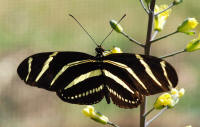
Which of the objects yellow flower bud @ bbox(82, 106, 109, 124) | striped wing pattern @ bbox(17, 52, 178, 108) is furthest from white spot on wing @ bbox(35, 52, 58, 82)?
yellow flower bud @ bbox(82, 106, 109, 124)

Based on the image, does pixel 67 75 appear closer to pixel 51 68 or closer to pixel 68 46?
pixel 51 68

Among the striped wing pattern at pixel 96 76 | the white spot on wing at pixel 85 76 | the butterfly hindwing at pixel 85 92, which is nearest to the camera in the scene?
the striped wing pattern at pixel 96 76

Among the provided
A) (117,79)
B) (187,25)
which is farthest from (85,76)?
(187,25)

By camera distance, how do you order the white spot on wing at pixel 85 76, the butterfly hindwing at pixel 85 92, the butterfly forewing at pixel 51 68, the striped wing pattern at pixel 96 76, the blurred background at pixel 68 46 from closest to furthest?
the striped wing pattern at pixel 96 76, the butterfly forewing at pixel 51 68, the butterfly hindwing at pixel 85 92, the white spot on wing at pixel 85 76, the blurred background at pixel 68 46

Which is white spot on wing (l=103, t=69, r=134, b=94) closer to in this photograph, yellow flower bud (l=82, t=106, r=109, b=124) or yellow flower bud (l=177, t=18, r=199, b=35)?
yellow flower bud (l=82, t=106, r=109, b=124)

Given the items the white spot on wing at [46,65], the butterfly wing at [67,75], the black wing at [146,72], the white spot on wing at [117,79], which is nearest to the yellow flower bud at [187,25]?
the black wing at [146,72]

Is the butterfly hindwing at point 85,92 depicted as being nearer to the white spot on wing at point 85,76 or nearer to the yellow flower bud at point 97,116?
the white spot on wing at point 85,76

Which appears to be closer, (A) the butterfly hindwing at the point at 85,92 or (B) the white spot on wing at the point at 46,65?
(B) the white spot on wing at the point at 46,65
